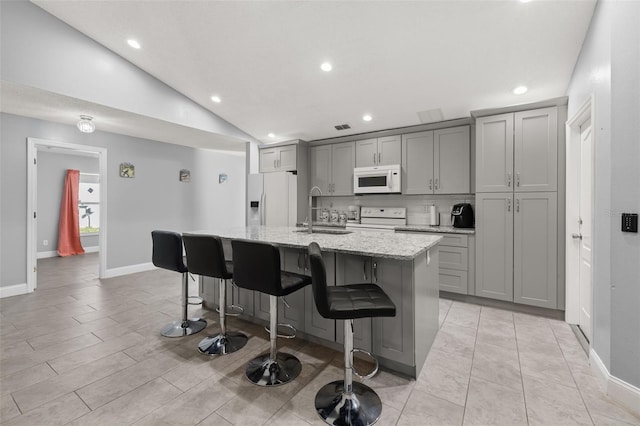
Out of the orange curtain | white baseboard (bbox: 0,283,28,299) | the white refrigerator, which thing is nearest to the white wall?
the white refrigerator

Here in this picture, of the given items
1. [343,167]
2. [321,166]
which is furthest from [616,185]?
[321,166]

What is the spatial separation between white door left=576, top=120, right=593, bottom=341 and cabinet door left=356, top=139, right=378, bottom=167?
2.51 meters

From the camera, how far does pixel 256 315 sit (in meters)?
2.76

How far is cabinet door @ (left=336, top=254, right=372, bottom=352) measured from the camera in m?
2.04

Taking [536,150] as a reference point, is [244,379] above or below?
below

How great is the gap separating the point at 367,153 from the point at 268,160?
1.96m

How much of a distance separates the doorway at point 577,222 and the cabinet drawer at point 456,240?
961 millimetres

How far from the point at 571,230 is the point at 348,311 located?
9.30ft

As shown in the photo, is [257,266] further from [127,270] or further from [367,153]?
[127,270]

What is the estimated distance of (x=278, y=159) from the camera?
5.20 meters

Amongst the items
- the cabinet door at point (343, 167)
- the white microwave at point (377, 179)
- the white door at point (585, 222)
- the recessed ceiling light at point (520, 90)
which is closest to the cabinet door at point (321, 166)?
the cabinet door at point (343, 167)

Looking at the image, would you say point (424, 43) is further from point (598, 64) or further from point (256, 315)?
point (256, 315)

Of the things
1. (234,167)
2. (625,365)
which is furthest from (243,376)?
(234,167)

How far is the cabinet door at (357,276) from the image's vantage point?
6.68 feet
